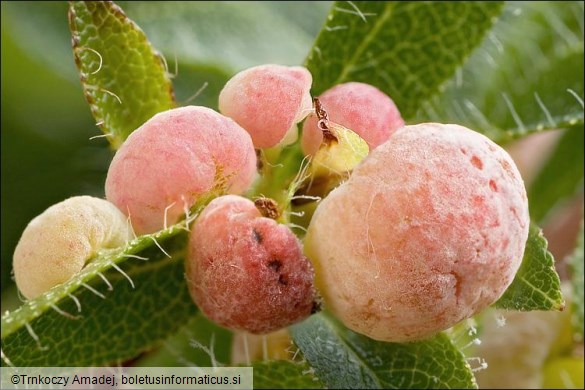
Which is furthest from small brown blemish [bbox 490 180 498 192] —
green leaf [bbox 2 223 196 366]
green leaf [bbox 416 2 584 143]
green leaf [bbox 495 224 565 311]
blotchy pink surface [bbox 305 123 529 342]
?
green leaf [bbox 416 2 584 143]

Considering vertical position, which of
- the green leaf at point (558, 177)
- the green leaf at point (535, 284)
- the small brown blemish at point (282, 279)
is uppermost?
the green leaf at point (535, 284)

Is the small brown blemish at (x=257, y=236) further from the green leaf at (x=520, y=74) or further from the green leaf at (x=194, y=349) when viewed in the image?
the green leaf at (x=520, y=74)

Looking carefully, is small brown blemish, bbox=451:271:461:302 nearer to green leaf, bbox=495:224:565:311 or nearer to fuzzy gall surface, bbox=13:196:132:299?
green leaf, bbox=495:224:565:311

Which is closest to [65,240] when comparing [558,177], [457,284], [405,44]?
[457,284]

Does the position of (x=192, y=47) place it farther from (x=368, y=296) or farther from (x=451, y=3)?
(x=368, y=296)

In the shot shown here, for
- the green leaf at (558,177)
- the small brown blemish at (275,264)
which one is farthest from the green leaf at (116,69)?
the green leaf at (558,177)

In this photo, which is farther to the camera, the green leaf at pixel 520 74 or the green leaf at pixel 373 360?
the green leaf at pixel 520 74
